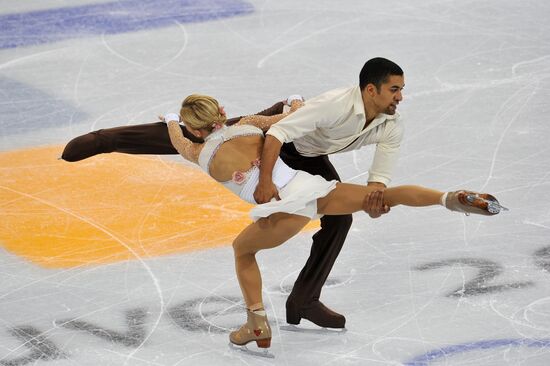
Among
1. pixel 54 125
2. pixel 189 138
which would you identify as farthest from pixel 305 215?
pixel 54 125

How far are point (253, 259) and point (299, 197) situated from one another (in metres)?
0.44

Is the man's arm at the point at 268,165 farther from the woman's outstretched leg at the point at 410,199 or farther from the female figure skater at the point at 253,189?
the woman's outstretched leg at the point at 410,199

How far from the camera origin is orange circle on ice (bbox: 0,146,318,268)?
685 cm

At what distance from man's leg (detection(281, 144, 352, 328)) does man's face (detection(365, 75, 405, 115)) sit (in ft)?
1.97

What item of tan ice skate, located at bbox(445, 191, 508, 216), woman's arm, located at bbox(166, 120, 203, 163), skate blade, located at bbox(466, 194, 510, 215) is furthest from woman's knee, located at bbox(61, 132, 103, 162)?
skate blade, located at bbox(466, 194, 510, 215)

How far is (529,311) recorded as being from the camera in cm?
601

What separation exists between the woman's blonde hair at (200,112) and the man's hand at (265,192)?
1.27 feet

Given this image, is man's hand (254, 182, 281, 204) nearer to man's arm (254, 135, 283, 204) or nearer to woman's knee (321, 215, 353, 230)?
man's arm (254, 135, 283, 204)

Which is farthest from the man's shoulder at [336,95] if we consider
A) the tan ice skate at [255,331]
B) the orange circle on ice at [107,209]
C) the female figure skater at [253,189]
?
the orange circle on ice at [107,209]

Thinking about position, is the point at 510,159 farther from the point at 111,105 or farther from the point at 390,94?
the point at 111,105

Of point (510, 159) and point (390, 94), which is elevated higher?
point (390, 94)

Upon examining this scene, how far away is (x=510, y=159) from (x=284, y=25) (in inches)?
121

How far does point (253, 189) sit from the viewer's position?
18.2 ft

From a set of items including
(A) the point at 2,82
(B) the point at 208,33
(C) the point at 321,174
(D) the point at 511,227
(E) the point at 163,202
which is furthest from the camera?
(B) the point at 208,33
